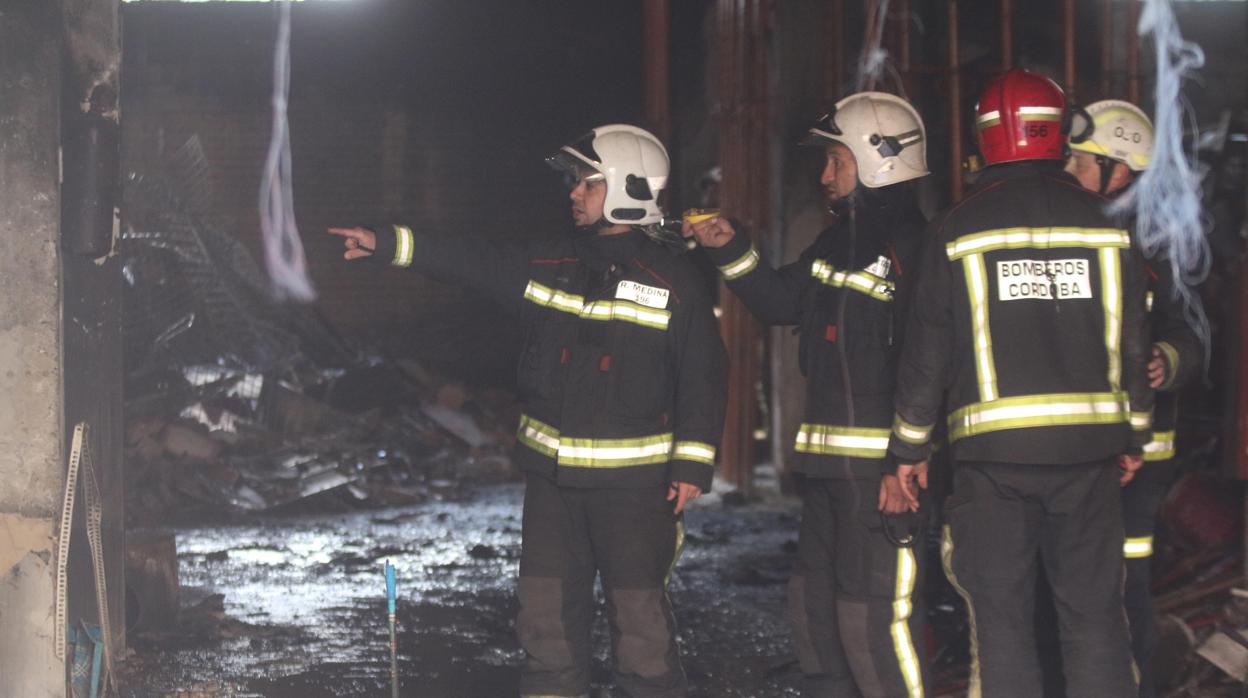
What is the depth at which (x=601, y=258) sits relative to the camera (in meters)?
4.55

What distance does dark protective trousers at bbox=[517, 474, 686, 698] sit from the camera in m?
4.35

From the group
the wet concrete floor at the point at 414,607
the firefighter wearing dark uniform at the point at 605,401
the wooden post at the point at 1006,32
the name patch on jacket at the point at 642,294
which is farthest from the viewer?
the wooden post at the point at 1006,32

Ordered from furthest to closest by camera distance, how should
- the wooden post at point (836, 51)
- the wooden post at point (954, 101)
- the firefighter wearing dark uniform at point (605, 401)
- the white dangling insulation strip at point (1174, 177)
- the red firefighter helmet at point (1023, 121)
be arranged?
1. the wooden post at point (836, 51)
2. the wooden post at point (954, 101)
3. the white dangling insulation strip at point (1174, 177)
4. the firefighter wearing dark uniform at point (605, 401)
5. the red firefighter helmet at point (1023, 121)

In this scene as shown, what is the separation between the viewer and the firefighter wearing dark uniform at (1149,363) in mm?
4562

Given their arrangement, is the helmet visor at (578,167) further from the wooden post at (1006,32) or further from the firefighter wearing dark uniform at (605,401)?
the wooden post at (1006,32)

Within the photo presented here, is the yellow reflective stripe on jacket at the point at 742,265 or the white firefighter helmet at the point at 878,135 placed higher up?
the white firefighter helmet at the point at 878,135

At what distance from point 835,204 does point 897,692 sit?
1.67 metres

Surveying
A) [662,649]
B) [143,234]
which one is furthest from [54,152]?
[143,234]

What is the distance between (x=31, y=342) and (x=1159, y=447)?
3.87 meters

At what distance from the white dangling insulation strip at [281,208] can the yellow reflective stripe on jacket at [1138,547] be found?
11.4 metres

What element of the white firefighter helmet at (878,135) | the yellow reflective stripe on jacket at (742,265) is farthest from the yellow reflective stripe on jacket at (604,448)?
the white firefighter helmet at (878,135)

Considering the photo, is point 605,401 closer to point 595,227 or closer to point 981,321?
point 595,227

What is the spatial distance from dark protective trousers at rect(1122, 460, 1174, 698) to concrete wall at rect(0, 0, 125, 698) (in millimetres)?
3629

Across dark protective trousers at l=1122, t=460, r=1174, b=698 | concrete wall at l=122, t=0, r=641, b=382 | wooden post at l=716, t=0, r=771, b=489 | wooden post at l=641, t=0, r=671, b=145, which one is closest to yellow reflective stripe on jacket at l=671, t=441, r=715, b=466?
dark protective trousers at l=1122, t=460, r=1174, b=698
